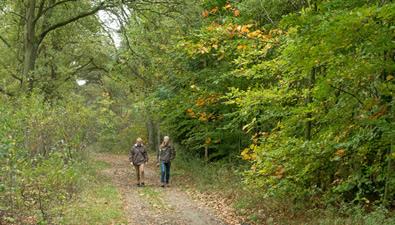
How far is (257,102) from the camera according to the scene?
10.2 meters

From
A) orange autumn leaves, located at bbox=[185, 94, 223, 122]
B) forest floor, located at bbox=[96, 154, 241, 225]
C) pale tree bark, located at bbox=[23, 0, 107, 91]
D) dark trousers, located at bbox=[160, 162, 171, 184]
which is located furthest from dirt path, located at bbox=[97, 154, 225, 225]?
pale tree bark, located at bbox=[23, 0, 107, 91]

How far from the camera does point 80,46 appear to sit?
24766mm

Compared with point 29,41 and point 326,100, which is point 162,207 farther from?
point 29,41

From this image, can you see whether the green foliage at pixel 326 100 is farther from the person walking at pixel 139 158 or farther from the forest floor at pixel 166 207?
the person walking at pixel 139 158

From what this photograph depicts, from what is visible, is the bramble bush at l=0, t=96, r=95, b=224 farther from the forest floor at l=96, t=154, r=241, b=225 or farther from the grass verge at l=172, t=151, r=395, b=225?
the grass verge at l=172, t=151, r=395, b=225

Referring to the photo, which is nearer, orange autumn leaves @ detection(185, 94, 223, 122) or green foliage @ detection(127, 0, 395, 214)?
green foliage @ detection(127, 0, 395, 214)

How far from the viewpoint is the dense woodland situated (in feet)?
23.4

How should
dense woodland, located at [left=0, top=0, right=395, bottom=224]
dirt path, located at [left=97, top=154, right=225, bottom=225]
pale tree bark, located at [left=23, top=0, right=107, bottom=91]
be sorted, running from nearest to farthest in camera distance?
dense woodland, located at [left=0, top=0, right=395, bottom=224] < dirt path, located at [left=97, top=154, right=225, bottom=225] < pale tree bark, located at [left=23, top=0, right=107, bottom=91]

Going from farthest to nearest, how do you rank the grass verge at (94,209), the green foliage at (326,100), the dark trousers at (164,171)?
the dark trousers at (164,171)
the grass verge at (94,209)
the green foliage at (326,100)

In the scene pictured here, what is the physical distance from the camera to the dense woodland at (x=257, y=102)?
7.12m

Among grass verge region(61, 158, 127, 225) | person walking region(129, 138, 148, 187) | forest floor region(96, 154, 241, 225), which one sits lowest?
forest floor region(96, 154, 241, 225)

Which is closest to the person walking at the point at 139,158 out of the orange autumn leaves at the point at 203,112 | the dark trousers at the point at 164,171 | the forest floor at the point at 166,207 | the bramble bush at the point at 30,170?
the forest floor at the point at 166,207

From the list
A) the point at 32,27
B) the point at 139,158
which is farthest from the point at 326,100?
the point at 32,27

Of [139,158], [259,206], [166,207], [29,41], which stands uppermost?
[29,41]
